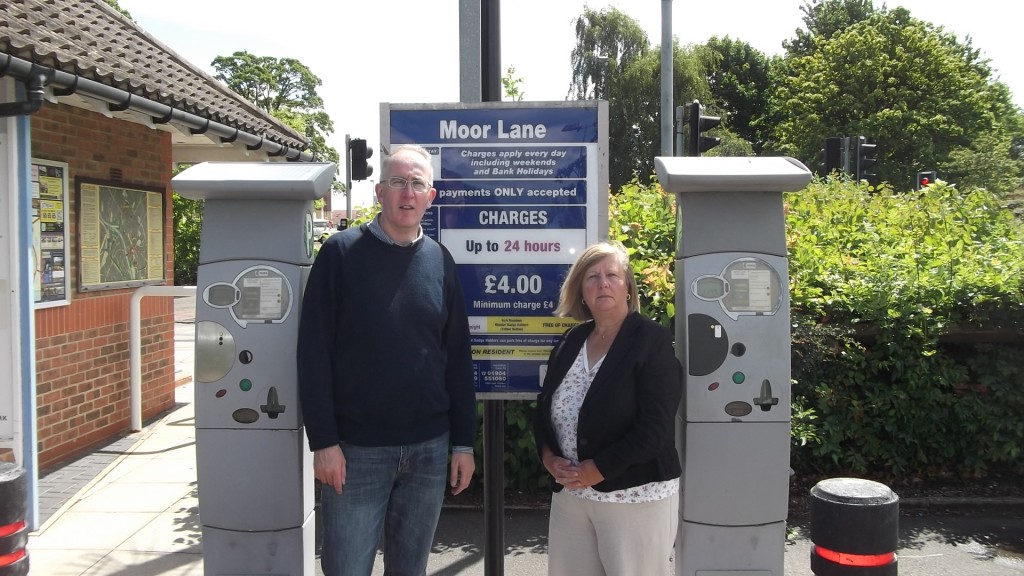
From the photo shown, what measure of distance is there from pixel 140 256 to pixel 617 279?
227 inches

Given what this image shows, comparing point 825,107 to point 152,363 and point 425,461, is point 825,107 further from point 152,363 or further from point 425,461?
point 425,461

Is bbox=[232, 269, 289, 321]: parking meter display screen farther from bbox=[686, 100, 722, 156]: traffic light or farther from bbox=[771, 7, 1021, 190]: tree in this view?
bbox=[771, 7, 1021, 190]: tree

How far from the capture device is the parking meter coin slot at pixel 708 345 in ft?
9.27

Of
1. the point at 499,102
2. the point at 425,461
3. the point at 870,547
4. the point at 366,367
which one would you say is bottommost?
the point at 870,547

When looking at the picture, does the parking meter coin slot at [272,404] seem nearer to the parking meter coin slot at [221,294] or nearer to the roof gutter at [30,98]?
the parking meter coin slot at [221,294]

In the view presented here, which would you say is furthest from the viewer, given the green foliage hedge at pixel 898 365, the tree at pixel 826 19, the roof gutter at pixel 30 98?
the tree at pixel 826 19

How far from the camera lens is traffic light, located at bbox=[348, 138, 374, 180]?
421 inches

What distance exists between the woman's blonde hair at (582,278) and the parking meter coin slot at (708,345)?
0.22 m

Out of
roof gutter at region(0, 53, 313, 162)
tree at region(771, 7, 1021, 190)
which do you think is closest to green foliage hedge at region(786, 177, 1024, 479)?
roof gutter at region(0, 53, 313, 162)

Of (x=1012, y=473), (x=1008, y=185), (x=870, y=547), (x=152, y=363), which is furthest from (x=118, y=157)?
(x=1008, y=185)

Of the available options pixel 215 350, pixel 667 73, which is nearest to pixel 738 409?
pixel 215 350

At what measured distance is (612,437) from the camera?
2.62 m

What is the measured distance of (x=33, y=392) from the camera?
4.74 metres

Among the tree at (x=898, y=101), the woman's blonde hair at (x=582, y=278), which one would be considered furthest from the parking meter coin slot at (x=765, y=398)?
the tree at (x=898, y=101)
